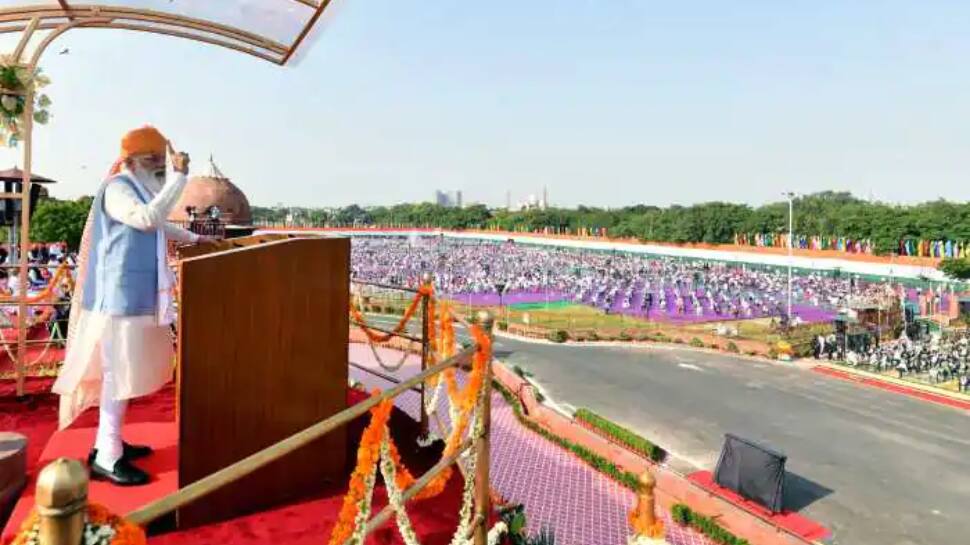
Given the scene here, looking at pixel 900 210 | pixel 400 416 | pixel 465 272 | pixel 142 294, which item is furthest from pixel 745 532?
pixel 900 210

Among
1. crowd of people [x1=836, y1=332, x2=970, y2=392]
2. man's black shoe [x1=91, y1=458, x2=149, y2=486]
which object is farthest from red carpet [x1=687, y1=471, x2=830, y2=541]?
crowd of people [x1=836, y1=332, x2=970, y2=392]

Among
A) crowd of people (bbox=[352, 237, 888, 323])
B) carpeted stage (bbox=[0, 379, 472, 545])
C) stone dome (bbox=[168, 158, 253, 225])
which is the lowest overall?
crowd of people (bbox=[352, 237, 888, 323])

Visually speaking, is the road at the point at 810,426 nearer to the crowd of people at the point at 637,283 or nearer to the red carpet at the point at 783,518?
the red carpet at the point at 783,518

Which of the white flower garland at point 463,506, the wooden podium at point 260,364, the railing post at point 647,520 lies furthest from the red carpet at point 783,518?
the wooden podium at point 260,364

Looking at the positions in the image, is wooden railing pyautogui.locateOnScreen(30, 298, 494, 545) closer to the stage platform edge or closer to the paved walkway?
the stage platform edge

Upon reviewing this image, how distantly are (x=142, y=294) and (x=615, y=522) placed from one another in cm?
A: 910

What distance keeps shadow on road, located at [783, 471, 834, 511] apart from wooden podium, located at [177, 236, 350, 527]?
429 inches

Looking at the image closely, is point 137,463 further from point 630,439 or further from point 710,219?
point 710,219

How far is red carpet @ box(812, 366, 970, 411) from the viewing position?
1875cm

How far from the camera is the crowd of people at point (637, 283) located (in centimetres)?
4088

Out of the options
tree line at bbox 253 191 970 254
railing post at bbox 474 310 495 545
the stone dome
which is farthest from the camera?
tree line at bbox 253 191 970 254

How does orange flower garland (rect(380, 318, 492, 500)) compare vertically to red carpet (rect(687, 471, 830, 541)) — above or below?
above

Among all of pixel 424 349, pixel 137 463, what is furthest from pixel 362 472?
pixel 424 349

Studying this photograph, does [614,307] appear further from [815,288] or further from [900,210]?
[900,210]
